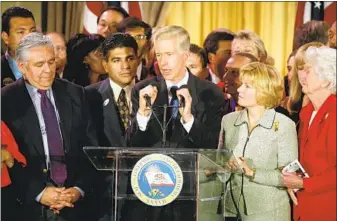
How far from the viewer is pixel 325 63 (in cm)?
458

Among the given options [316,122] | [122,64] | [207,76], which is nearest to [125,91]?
[122,64]

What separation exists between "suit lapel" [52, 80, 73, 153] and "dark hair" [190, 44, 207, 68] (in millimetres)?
821

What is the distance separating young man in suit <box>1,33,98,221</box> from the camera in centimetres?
497

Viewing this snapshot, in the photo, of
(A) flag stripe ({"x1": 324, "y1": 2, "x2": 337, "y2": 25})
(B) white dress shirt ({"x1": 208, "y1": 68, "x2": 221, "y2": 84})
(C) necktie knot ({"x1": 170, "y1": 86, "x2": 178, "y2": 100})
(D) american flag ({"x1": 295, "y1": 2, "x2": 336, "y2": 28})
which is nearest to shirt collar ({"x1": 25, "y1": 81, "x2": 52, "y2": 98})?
(C) necktie knot ({"x1": 170, "y1": 86, "x2": 178, "y2": 100})

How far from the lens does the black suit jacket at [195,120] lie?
4938 mm

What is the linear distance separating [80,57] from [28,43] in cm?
41

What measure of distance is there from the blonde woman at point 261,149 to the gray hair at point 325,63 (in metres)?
0.21

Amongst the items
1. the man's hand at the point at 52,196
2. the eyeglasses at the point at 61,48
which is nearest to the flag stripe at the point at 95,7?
the eyeglasses at the point at 61,48

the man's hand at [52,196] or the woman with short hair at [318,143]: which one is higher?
the woman with short hair at [318,143]

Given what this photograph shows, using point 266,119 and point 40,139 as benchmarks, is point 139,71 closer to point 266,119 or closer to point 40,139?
point 40,139

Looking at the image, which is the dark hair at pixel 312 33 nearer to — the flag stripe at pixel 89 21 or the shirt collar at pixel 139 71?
the shirt collar at pixel 139 71

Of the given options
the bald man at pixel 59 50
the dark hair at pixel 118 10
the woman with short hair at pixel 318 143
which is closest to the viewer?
the woman with short hair at pixel 318 143

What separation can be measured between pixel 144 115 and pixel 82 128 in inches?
16.7

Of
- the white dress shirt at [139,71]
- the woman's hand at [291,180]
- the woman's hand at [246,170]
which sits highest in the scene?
the white dress shirt at [139,71]
